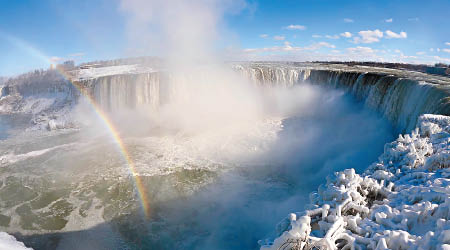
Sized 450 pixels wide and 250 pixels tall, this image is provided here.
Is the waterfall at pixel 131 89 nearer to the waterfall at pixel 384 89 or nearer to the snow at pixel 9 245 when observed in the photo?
the waterfall at pixel 384 89

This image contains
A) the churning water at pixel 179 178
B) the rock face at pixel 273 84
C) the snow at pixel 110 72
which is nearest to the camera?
the churning water at pixel 179 178

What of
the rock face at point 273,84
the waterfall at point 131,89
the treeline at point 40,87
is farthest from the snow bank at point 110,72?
the waterfall at point 131,89

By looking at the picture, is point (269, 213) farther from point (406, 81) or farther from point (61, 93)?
point (61, 93)

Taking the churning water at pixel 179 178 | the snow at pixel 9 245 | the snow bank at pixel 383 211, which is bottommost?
the churning water at pixel 179 178

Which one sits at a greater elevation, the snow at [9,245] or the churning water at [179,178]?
the snow at [9,245]

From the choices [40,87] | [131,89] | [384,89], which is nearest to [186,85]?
[131,89]

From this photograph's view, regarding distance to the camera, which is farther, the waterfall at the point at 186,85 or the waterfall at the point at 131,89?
the waterfall at the point at 131,89

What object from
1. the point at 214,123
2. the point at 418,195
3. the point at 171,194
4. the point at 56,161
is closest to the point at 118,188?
the point at 171,194

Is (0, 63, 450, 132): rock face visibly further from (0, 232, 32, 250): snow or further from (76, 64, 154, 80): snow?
(0, 232, 32, 250): snow

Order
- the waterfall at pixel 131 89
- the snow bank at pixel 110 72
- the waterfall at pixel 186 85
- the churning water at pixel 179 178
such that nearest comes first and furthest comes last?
the churning water at pixel 179 178
the waterfall at pixel 186 85
the waterfall at pixel 131 89
the snow bank at pixel 110 72
